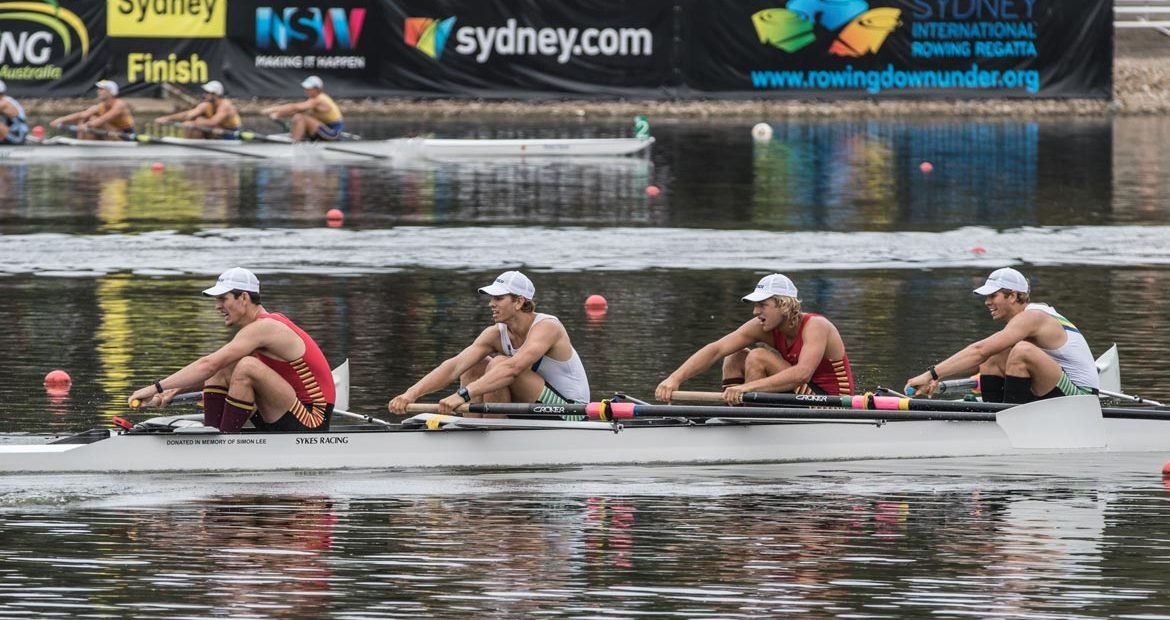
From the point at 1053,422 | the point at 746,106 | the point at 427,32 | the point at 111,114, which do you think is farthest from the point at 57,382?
the point at 746,106

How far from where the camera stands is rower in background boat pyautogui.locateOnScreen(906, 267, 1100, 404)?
46.3ft

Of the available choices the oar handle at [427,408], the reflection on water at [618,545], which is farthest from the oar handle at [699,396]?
the oar handle at [427,408]

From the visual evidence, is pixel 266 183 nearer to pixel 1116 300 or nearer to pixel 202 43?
pixel 202 43

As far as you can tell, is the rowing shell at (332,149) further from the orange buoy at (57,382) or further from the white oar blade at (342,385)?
the white oar blade at (342,385)

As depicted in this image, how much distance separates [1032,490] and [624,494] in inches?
99.2

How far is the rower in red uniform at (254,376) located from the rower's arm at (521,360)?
39.7 inches

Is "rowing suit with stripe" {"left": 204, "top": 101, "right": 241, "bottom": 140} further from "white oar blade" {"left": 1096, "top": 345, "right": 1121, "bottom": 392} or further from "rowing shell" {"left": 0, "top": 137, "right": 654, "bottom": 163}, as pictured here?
"white oar blade" {"left": 1096, "top": 345, "right": 1121, "bottom": 392}

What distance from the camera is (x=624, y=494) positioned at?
12758 mm

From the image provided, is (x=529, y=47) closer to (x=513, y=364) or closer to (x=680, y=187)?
(x=680, y=187)

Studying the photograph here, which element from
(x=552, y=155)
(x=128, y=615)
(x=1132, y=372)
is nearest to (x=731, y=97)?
(x=552, y=155)

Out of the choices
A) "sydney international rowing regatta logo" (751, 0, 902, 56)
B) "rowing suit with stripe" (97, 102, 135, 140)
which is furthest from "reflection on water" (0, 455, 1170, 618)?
"sydney international rowing regatta logo" (751, 0, 902, 56)

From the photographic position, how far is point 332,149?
34812 mm

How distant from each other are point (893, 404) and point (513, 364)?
8.28 ft

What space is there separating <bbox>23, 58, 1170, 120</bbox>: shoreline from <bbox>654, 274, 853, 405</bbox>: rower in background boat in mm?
29150
